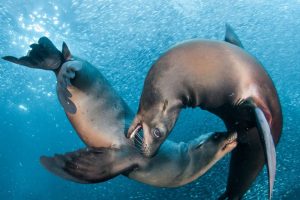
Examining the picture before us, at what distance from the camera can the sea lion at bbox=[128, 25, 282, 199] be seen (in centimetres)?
302

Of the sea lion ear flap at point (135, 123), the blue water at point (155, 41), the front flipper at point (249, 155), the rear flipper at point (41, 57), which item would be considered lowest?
the blue water at point (155, 41)

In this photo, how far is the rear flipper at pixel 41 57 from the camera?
11.6 feet

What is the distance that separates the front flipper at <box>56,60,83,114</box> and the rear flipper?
15 cm

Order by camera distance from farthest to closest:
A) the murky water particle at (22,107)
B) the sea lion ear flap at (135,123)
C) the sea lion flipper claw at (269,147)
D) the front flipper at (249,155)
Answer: the murky water particle at (22,107) < the sea lion ear flap at (135,123) < the front flipper at (249,155) < the sea lion flipper claw at (269,147)

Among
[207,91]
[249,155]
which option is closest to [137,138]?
[207,91]

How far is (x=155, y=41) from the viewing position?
977 cm

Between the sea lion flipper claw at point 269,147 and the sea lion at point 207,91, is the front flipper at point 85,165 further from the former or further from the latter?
the sea lion flipper claw at point 269,147

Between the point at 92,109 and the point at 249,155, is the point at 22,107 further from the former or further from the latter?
the point at 249,155

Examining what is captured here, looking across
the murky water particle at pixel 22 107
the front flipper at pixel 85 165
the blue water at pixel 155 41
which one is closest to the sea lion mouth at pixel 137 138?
the front flipper at pixel 85 165

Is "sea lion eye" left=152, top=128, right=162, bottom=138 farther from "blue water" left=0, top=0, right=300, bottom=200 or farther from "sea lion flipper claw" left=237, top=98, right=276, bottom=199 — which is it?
"blue water" left=0, top=0, right=300, bottom=200

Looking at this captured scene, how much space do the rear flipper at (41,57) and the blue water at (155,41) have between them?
5272 mm

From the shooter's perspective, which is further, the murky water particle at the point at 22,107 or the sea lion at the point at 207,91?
the murky water particle at the point at 22,107

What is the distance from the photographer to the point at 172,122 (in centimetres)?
309

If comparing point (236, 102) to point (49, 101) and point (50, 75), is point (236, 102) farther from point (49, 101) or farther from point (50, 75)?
point (49, 101)
